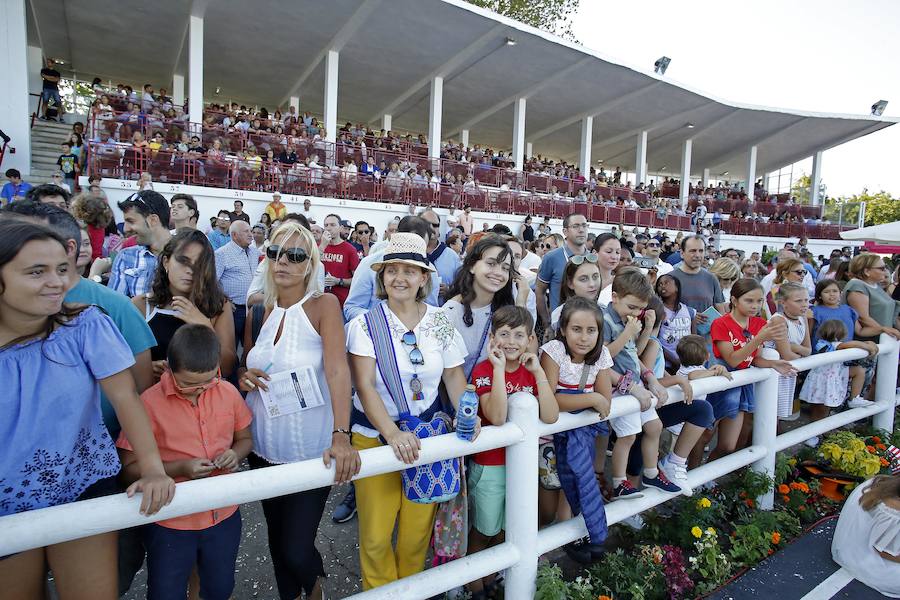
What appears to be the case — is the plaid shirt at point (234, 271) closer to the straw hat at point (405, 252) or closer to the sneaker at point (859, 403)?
the straw hat at point (405, 252)

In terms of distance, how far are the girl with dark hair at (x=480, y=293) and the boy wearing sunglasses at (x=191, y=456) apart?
1307 millimetres

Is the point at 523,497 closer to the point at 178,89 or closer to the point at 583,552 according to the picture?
the point at 583,552

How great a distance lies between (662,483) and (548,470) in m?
0.75

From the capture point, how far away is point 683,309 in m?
4.27

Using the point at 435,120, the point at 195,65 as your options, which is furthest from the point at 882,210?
the point at 195,65

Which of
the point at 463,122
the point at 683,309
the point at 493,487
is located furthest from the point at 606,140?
the point at 493,487

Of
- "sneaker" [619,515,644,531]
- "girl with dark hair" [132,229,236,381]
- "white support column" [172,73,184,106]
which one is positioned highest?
"white support column" [172,73,184,106]

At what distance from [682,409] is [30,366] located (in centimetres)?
335

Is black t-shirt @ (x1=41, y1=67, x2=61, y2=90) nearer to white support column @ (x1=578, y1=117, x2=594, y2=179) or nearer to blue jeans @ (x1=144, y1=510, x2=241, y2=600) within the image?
blue jeans @ (x1=144, y1=510, x2=241, y2=600)

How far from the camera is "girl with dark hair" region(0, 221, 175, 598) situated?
1.42 meters

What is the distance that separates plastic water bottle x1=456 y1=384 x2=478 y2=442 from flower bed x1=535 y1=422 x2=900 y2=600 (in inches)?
33.7

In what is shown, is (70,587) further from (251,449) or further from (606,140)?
(606,140)

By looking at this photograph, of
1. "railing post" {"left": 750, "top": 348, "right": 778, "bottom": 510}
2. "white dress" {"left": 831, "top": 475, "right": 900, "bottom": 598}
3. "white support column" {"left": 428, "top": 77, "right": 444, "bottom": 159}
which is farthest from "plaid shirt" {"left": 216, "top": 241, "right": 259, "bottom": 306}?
"white support column" {"left": 428, "top": 77, "right": 444, "bottom": 159}

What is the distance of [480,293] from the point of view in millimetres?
2889
